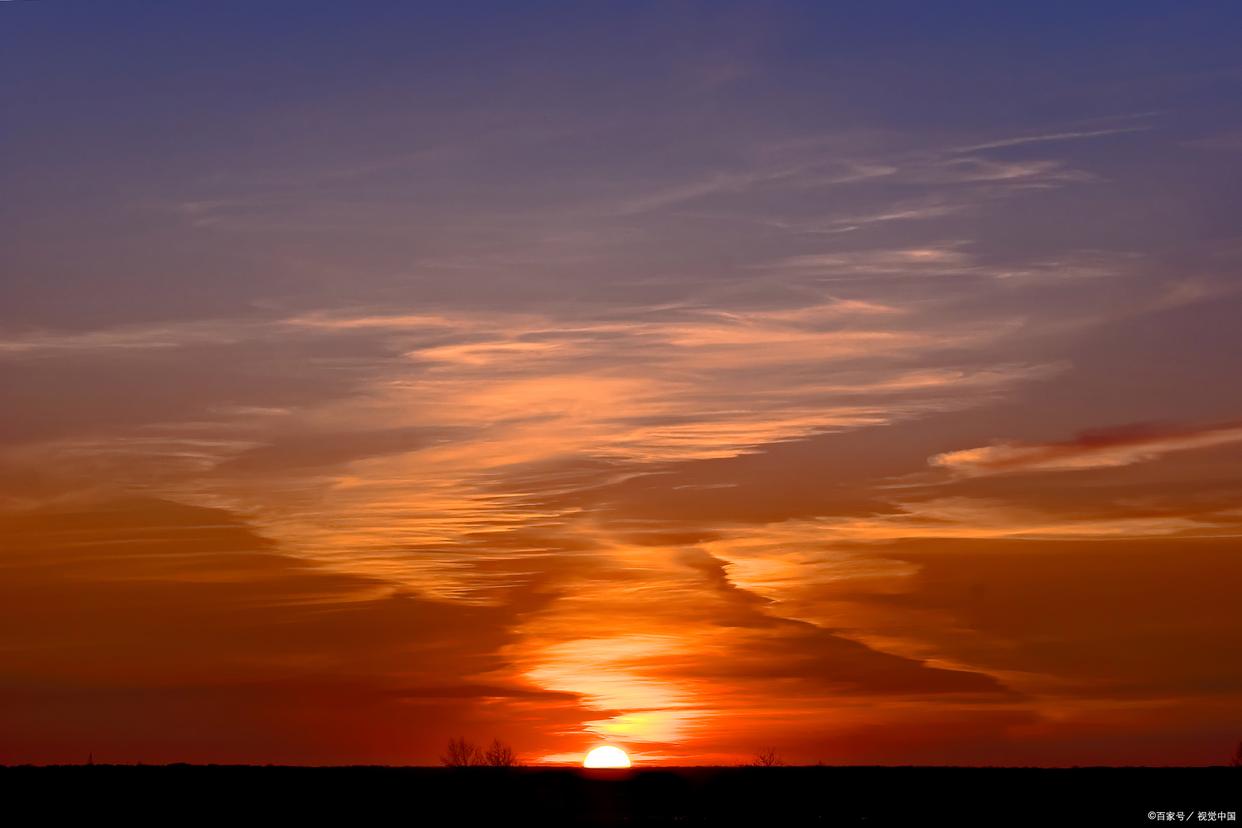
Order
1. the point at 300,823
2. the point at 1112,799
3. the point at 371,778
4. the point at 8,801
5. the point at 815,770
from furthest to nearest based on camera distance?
the point at 815,770, the point at 371,778, the point at 1112,799, the point at 8,801, the point at 300,823

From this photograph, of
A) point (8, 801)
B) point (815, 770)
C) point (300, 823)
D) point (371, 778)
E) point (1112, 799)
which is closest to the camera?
point (300, 823)

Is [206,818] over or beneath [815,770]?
beneath

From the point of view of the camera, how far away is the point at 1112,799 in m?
71.4

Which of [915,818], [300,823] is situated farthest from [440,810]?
[915,818]

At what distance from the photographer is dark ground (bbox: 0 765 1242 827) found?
201 ft

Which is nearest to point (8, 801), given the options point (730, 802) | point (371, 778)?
point (371, 778)

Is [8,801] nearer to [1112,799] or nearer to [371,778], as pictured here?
[371,778]

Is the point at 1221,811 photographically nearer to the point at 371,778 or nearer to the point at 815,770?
the point at 815,770

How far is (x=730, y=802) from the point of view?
72188 mm

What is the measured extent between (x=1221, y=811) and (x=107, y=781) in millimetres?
47697

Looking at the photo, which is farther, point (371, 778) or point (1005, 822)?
point (371, 778)

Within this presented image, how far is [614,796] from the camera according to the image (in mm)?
72812

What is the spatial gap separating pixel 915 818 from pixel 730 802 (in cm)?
1126

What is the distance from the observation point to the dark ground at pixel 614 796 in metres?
61.3
